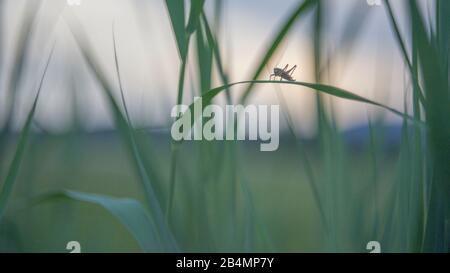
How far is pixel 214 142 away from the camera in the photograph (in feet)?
3.74

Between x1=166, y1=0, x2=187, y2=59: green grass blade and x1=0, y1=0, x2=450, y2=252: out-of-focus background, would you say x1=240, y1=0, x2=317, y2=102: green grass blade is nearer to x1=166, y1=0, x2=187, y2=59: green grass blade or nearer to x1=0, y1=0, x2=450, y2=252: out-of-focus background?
x1=0, y1=0, x2=450, y2=252: out-of-focus background

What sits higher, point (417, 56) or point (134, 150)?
point (417, 56)

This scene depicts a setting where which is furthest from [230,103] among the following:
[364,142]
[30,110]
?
[30,110]

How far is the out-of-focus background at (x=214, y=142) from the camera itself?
113cm

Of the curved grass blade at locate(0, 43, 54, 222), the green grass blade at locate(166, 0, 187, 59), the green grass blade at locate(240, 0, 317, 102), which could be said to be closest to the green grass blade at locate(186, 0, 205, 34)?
the green grass blade at locate(166, 0, 187, 59)

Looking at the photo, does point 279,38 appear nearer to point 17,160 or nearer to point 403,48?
point 403,48

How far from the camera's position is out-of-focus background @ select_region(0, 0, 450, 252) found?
3.72ft

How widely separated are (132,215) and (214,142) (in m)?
0.22

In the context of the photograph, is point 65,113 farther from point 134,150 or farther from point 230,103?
point 230,103
